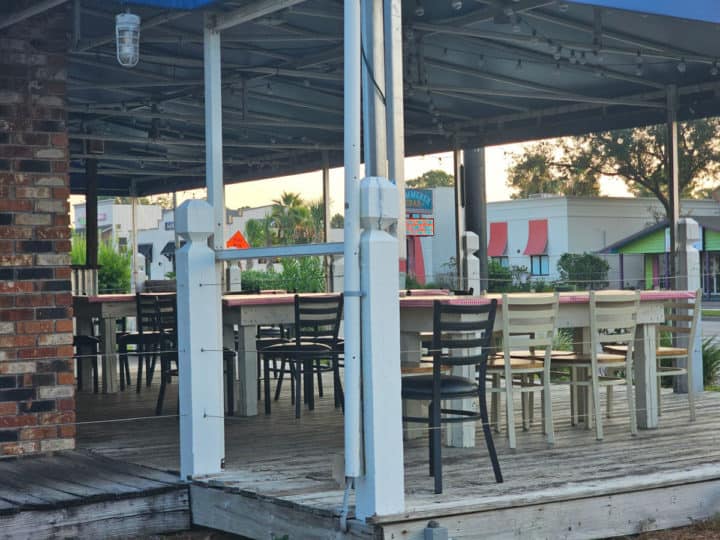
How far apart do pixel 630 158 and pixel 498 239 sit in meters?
5.18

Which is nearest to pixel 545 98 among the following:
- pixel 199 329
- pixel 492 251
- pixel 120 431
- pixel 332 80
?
pixel 332 80

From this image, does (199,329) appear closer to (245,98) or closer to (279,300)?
(279,300)

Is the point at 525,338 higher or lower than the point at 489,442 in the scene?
higher

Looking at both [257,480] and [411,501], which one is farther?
[257,480]

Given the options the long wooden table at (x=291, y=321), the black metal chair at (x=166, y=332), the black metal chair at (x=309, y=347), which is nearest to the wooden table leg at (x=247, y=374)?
the long wooden table at (x=291, y=321)

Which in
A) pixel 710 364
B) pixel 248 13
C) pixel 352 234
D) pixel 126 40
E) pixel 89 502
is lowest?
pixel 89 502

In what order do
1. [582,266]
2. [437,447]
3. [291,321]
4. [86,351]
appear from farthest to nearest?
[582,266] < [86,351] < [291,321] < [437,447]

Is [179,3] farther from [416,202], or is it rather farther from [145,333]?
[416,202]

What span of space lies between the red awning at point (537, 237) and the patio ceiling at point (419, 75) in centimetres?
2474

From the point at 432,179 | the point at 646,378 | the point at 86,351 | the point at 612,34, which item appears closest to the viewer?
the point at 646,378

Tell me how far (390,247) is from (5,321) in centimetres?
255

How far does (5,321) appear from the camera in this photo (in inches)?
236

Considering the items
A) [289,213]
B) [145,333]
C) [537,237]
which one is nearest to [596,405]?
[145,333]

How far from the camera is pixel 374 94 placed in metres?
4.53
